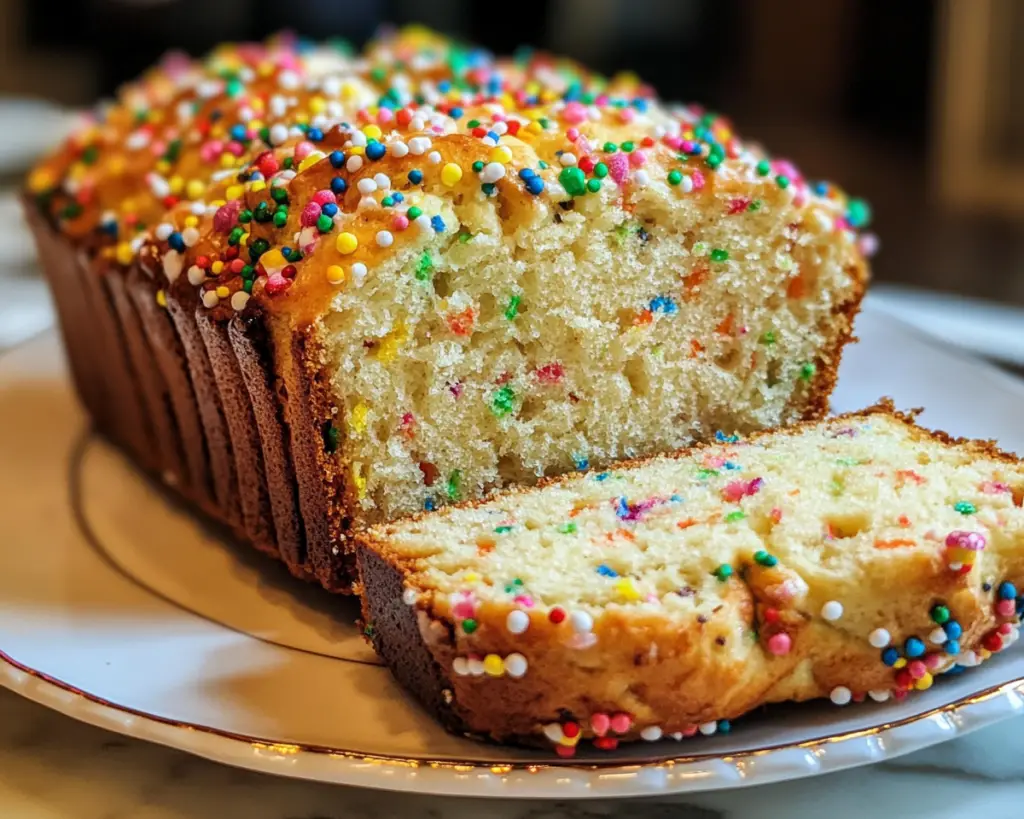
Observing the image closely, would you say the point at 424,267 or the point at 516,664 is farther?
the point at 424,267

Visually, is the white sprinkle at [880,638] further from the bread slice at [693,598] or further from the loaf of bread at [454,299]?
the loaf of bread at [454,299]

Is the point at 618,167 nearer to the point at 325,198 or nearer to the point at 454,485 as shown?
the point at 325,198

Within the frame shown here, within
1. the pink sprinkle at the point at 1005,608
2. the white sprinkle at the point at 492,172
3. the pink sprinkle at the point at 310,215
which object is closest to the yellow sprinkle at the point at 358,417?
the pink sprinkle at the point at 310,215

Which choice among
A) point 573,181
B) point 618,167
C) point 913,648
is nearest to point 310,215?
point 573,181

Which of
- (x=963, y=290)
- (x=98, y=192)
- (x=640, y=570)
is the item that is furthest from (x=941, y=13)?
(x=640, y=570)

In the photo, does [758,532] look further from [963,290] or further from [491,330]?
[963,290]

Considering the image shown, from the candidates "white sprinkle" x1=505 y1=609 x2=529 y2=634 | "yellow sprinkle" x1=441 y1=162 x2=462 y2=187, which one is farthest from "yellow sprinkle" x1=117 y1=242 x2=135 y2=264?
"white sprinkle" x1=505 y1=609 x2=529 y2=634
